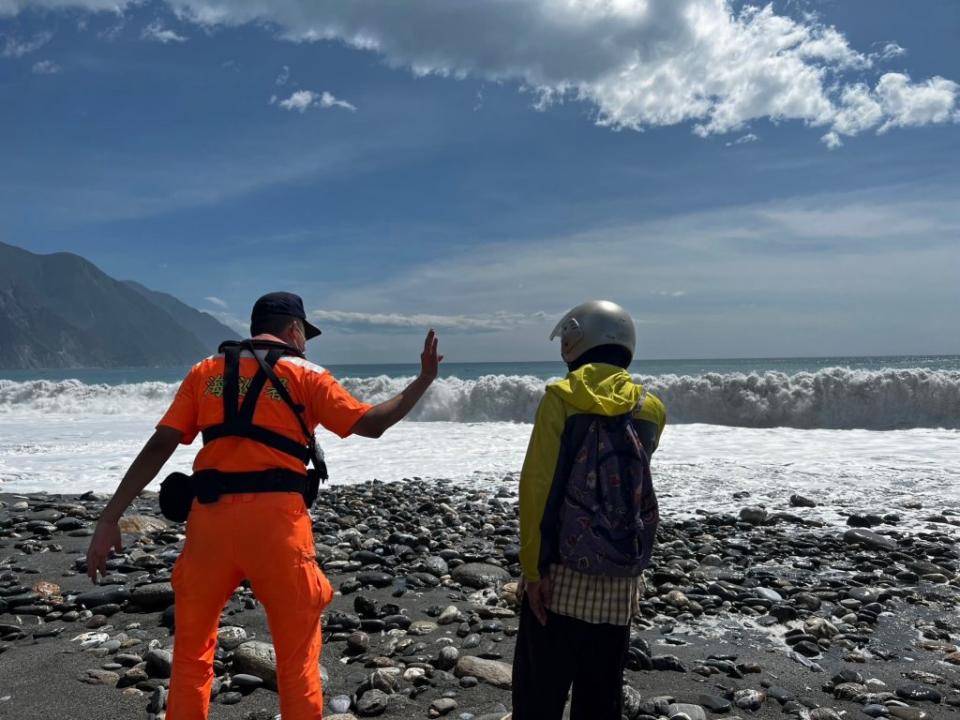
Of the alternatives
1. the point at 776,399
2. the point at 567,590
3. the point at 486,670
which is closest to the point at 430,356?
the point at 567,590

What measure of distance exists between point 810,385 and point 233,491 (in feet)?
92.5

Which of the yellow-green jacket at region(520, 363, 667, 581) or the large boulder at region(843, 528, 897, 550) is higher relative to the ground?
the yellow-green jacket at region(520, 363, 667, 581)

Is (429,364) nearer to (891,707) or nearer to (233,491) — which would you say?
(233,491)

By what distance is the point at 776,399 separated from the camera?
90.9 ft

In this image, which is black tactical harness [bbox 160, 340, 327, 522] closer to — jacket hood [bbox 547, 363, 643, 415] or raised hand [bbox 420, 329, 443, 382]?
raised hand [bbox 420, 329, 443, 382]

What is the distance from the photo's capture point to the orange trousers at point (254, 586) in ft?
10.1

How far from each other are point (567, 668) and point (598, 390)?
1175mm

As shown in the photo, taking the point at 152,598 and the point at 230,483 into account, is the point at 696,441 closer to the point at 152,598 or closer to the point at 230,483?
the point at 152,598

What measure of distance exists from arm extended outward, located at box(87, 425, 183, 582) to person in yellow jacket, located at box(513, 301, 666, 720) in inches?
65.3

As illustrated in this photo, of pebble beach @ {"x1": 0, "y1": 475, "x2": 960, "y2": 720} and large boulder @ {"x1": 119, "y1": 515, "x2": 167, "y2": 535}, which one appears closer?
pebble beach @ {"x1": 0, "y1": 475, "x2": 960, "y2": 720}

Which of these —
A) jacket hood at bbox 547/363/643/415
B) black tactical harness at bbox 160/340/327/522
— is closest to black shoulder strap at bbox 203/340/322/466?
black tactical harness at bbox 160/340/327/522

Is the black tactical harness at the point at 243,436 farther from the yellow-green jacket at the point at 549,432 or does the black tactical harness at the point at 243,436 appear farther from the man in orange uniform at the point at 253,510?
the yellow-green jacket at the point at 549,432

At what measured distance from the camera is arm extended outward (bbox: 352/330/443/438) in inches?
131

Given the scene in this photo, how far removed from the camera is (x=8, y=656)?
520 cm
